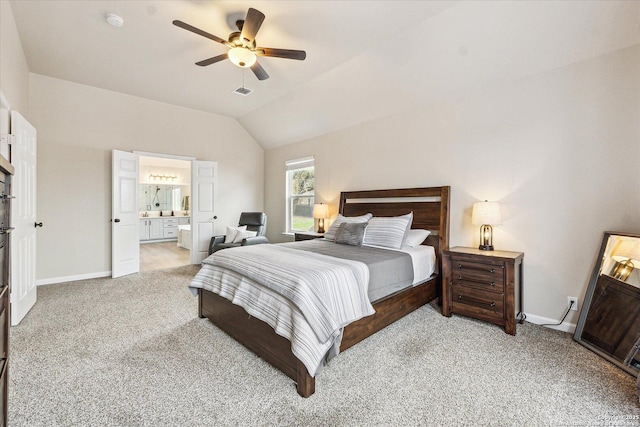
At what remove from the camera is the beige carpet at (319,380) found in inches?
61.8

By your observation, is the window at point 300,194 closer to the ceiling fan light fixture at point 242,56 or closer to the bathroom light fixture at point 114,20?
the ceiling fan light fixture at point 242,56

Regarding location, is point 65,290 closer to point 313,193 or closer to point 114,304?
point 114,304

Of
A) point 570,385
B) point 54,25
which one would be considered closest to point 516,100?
point 570,385

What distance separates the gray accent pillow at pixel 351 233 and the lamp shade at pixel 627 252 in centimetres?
220

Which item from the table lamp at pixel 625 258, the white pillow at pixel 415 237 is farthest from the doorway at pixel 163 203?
the table lamp at pixel 625 258

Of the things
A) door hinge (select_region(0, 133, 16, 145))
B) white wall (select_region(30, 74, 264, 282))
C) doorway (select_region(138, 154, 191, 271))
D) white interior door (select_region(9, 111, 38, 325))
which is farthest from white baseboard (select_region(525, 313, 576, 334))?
doorway (select_region(138, 154, 191, 271))

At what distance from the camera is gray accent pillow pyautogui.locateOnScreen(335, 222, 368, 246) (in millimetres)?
3410

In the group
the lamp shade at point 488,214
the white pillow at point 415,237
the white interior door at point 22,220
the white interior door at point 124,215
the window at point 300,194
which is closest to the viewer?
the white interior door at point 22,220

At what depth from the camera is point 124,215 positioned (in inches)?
183

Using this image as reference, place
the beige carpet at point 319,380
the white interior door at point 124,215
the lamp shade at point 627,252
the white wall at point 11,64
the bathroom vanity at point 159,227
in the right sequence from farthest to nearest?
the bathroom vanity at point 159,227
the white interior door at point 124,215
the white wall at point 11,64
the lamp shade at point 627,252
the beige carpet at point 319,380

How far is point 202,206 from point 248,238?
145 centimetres

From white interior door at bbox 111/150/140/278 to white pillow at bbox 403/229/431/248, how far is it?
443 centimetres

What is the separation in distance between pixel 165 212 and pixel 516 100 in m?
9.55

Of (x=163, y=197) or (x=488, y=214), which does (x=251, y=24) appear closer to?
(x=488, y=214)
